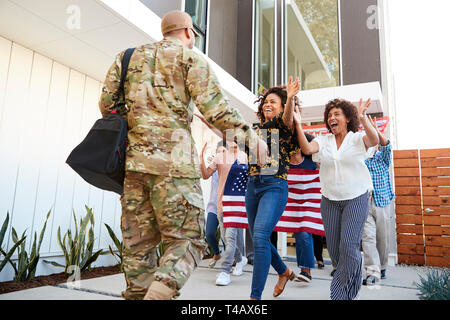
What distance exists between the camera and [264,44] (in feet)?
25.0

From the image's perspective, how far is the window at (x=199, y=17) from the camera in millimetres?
5965

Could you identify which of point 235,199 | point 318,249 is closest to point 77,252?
point 235,199

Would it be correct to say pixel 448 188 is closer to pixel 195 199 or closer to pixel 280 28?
pixel 280 28

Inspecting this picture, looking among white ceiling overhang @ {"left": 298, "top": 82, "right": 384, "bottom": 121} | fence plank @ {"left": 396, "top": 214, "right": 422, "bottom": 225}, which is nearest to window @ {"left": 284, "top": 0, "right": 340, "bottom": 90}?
white ceiling overhang @ {"left": 298, "top": 82, "right": 384, "bottom": 121}

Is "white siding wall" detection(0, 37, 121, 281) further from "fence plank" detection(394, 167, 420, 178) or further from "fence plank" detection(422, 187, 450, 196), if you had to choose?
"fence plank" detection(422, 187, 450, 196)

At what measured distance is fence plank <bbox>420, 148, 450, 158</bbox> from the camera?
17.8 feet

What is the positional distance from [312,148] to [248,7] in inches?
253

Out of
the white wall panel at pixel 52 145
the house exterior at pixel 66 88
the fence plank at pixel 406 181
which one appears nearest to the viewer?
the house exterior at pixel 66 88

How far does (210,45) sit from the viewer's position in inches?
257

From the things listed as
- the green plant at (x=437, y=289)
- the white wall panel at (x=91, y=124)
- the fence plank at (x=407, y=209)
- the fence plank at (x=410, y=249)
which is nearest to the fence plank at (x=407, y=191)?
the fence plank at (x=407, y=209)

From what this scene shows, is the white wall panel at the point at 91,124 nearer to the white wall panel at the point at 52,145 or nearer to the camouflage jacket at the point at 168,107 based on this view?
the white wall panel at the point at 52,145

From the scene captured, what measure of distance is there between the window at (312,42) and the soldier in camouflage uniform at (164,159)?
5682mm

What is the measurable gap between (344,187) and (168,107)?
1.46m
